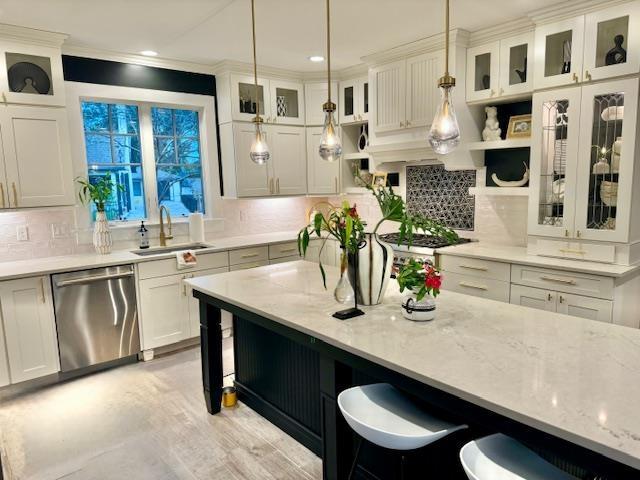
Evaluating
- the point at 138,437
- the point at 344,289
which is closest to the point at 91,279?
the point at 138,437

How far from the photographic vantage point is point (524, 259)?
10.7ft

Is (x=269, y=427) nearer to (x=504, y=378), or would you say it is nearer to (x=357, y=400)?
(x=357, y=400)

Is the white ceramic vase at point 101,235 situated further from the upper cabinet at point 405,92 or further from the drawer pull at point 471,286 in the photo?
the drawer pull at point 471,286

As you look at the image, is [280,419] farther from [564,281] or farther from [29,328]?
[564,281]

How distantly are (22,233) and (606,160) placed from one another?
4395 millimetres

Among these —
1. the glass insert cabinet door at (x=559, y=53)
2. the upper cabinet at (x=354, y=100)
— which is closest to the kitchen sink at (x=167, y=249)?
the upper cabinet at (x=354, y=100)

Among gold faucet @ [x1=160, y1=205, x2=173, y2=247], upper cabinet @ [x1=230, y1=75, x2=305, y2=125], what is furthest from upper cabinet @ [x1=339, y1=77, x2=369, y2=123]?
gold faucet @ [x1=160, y1=205, x2=173, y2=247]

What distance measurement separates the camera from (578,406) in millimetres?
1228

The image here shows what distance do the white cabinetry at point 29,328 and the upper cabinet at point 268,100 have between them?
2.33m

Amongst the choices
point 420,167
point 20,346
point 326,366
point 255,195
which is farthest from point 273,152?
point 326,366

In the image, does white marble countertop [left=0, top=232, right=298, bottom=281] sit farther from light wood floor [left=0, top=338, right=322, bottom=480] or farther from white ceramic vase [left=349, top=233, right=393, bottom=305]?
white ceramic vase [left=349, top=233, right=393, bottom=305]

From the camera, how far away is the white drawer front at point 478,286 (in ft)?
11.1

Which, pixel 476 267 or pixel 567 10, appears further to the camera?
pixel 476 267

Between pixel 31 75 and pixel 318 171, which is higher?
pixel 31 75
